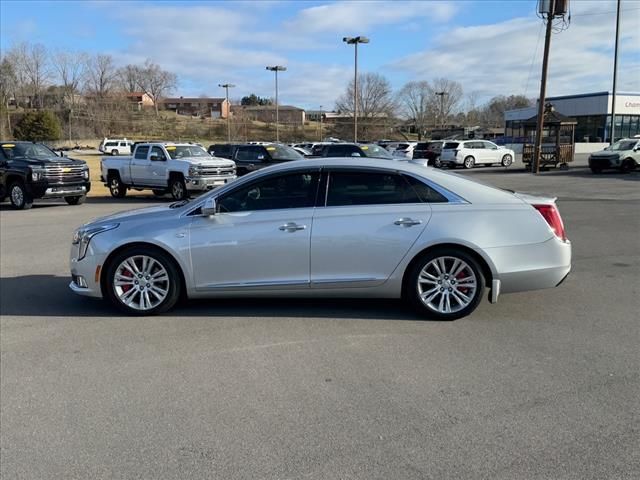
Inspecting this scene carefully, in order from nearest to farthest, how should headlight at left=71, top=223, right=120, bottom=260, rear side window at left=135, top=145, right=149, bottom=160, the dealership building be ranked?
headlight at left=71, top=223, right=120, bottom=260, rear side window at left=135, top=145, right=149, bottom=160, the dealership building

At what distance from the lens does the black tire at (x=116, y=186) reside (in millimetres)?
20219

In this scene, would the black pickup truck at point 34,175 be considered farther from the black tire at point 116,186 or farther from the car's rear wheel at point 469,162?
the car's rear wheel at point 469,162

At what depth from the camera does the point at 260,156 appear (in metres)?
21.2

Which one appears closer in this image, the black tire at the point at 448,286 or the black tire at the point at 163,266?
the black tire at the point at 448,286

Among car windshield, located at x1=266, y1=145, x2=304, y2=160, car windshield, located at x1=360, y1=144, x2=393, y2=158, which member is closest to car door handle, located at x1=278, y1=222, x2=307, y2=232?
car windshield, located at x1=266, y1=145, x2=304, y2=160

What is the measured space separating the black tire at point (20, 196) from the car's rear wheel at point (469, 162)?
27370 millimetres

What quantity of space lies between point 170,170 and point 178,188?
0.67 metres

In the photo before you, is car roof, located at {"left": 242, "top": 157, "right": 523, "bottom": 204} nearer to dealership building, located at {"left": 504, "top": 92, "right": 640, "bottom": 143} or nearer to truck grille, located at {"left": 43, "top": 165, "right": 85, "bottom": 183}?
truck grille, located at {"left": 43, "top": 165, "right": 85, "bottom": 183}

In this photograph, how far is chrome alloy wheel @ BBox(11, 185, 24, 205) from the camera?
16766mm

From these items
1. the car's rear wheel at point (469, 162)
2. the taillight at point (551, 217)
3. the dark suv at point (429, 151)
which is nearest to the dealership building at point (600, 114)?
the dark suv at point (429, 151)

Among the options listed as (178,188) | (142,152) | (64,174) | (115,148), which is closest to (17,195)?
(64,174)

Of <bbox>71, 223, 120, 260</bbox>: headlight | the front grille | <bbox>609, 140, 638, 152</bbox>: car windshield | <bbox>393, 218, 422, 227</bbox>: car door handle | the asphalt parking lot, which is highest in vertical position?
<bbox>609, 140, 638, 152</bbox>: car windshield

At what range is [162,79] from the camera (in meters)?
136

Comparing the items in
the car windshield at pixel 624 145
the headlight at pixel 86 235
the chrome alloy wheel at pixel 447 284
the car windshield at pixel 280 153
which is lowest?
the chrome alloy wheel at pixel 447 284
